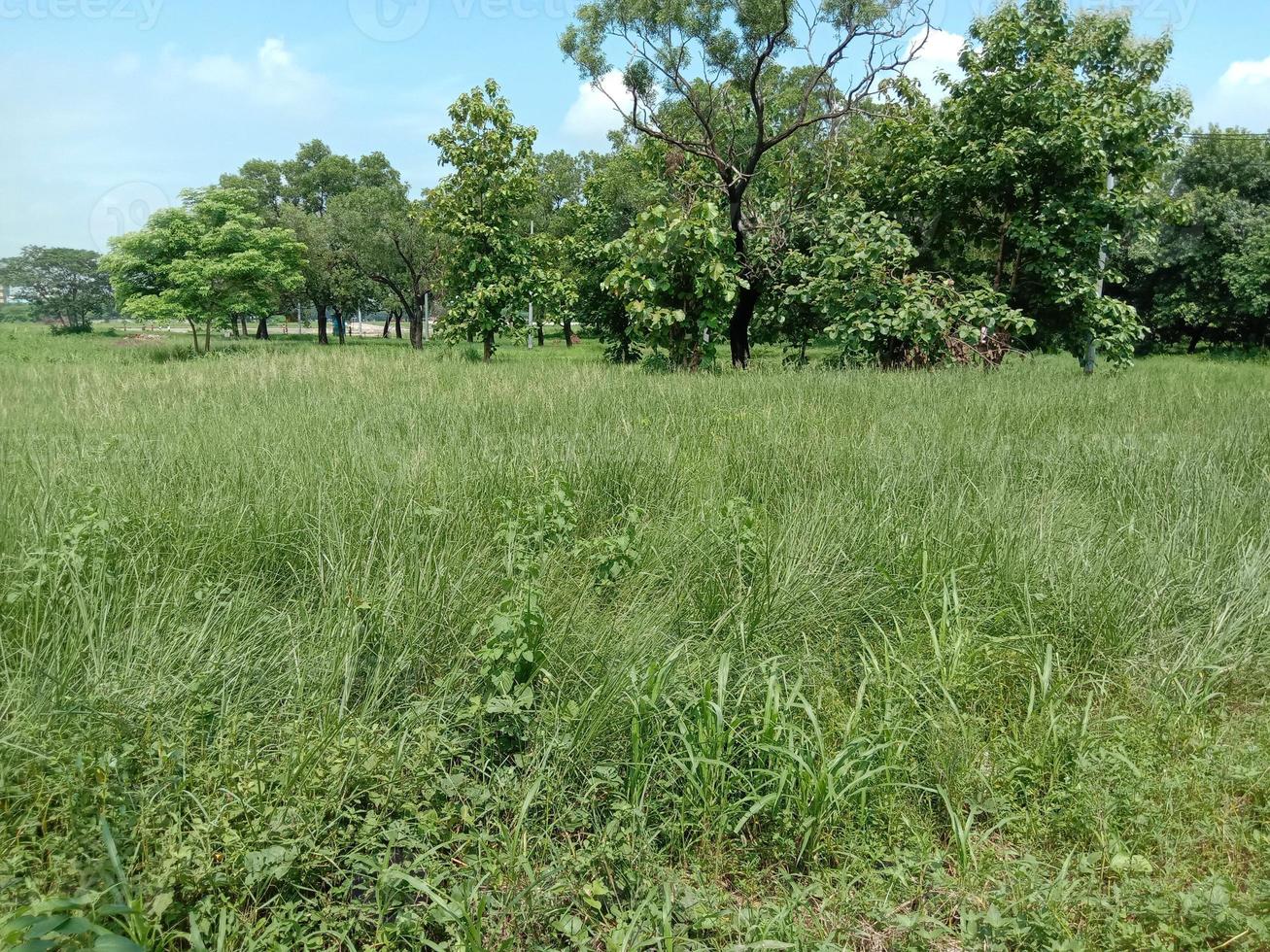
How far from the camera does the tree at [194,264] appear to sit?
63.5 ft

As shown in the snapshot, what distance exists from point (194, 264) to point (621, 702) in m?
21.8

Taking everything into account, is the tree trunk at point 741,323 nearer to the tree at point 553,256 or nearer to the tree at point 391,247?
the tree at point 553,256

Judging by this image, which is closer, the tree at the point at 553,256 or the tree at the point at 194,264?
the tree at the point at 553,256

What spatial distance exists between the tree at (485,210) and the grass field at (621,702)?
11829mm

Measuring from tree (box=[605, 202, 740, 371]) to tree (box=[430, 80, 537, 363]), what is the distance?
199 inches

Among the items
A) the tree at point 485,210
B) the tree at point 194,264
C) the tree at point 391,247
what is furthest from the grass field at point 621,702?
the tree at point 391,247

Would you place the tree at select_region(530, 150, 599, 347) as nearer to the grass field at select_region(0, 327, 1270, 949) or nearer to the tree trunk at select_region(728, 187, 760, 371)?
the tree trunk at select_region(728, 187, 760, 371)

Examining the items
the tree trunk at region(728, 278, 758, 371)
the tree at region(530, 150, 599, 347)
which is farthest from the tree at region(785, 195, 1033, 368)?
the tree at region(530, 150, 599, 347)

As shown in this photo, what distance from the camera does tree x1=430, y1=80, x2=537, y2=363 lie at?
590 inches

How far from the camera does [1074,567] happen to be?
10.7 feet

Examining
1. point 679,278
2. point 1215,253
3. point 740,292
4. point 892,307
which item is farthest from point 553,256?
point 1215,253

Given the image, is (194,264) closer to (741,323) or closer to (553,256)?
Answer: (553,256)

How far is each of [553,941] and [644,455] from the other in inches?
121

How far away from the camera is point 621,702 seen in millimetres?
2396
